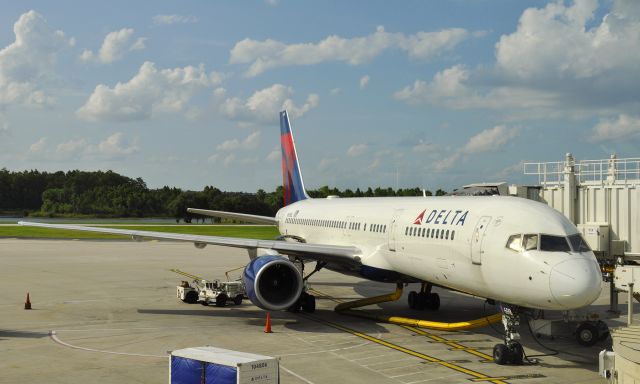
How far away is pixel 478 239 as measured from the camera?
55.9ft

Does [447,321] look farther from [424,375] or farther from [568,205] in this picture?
[424,375]

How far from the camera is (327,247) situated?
24.9 metres

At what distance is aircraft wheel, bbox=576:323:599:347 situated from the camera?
63.3ft

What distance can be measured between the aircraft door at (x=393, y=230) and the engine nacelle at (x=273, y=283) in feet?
10.5

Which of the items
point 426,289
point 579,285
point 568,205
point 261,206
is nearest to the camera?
point 579,285

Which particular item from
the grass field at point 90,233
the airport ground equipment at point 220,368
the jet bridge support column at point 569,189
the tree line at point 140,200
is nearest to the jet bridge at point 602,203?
the jet bridge support column at point 569,189

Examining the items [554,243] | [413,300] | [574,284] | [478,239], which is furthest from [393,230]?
[574,284]

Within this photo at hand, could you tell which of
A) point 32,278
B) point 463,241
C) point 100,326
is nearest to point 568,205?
point 463,241

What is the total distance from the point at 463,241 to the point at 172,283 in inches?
837

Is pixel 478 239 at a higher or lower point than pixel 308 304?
higher

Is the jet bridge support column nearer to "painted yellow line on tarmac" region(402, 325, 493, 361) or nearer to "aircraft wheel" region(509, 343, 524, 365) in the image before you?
"painted yellow line on tarmac" region(402, 325, 493, 361)

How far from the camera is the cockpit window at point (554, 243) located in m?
15.3

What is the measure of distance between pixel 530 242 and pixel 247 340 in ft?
28.6

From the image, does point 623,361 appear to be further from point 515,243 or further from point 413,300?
A: point 413,300
